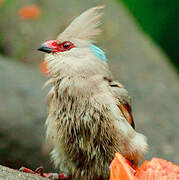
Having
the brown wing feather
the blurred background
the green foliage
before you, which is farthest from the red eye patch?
the green foliage

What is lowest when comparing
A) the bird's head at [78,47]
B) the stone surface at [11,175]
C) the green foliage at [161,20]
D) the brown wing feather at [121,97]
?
the stone surface at [11,175]

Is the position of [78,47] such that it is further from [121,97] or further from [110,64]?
[110,64]

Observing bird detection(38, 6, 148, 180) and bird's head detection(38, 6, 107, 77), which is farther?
bird's head detection(38, 6, 107, 77)

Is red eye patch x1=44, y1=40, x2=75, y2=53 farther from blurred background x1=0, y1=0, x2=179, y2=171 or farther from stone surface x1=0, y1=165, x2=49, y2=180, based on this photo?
blurred background x1=0, y1=0, x2=179, y2=171

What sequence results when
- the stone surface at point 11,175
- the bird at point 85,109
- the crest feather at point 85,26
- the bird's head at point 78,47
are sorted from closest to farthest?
the stone surface at point 11,175
the bird at point 85,109
the bird's head at point 78,47
the crest feather at point 85,26

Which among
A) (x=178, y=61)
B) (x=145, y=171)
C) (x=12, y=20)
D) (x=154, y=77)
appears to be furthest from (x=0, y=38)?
(x=145, y=171)

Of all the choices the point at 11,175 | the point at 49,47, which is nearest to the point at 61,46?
the point at 49,47

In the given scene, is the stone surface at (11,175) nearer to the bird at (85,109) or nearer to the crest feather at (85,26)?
the bird at (85,109)

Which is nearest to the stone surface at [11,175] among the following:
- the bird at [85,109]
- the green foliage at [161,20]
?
the bird at [85,109]
